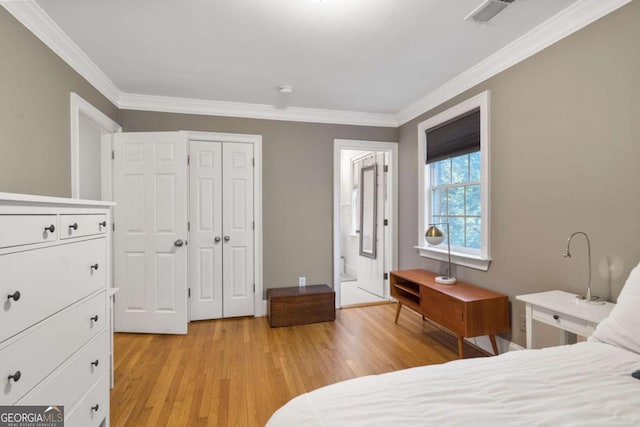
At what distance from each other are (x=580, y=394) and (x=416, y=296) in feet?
7.24

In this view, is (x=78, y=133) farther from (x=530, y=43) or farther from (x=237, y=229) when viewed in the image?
(x=530, y=43)

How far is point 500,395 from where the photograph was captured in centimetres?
96

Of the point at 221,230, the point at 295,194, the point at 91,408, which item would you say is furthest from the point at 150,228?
the point at 91,408

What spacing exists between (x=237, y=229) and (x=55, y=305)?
245cm

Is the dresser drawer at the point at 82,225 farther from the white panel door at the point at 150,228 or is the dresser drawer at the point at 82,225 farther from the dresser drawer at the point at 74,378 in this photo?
the white panel door at the point at 150,228

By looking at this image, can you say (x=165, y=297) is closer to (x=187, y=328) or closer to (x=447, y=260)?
(x=187, y=328)

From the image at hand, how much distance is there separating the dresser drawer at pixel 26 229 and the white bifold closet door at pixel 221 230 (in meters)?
2.34

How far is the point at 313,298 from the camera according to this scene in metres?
3.56

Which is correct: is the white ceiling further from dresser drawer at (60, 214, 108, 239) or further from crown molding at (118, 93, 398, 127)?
dresser drawer at (60, 214, 108, 239)

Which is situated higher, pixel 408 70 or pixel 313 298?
pixel 408 70

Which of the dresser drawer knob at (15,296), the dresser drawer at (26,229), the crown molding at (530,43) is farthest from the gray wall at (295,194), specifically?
the dresser drawer knob at (15,296)

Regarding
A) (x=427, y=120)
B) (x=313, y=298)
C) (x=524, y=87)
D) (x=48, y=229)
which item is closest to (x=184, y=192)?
(x=313, y=298)

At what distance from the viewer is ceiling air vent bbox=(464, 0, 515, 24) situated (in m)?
1.90

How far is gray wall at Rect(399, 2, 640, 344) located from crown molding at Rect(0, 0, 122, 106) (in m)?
3.35
